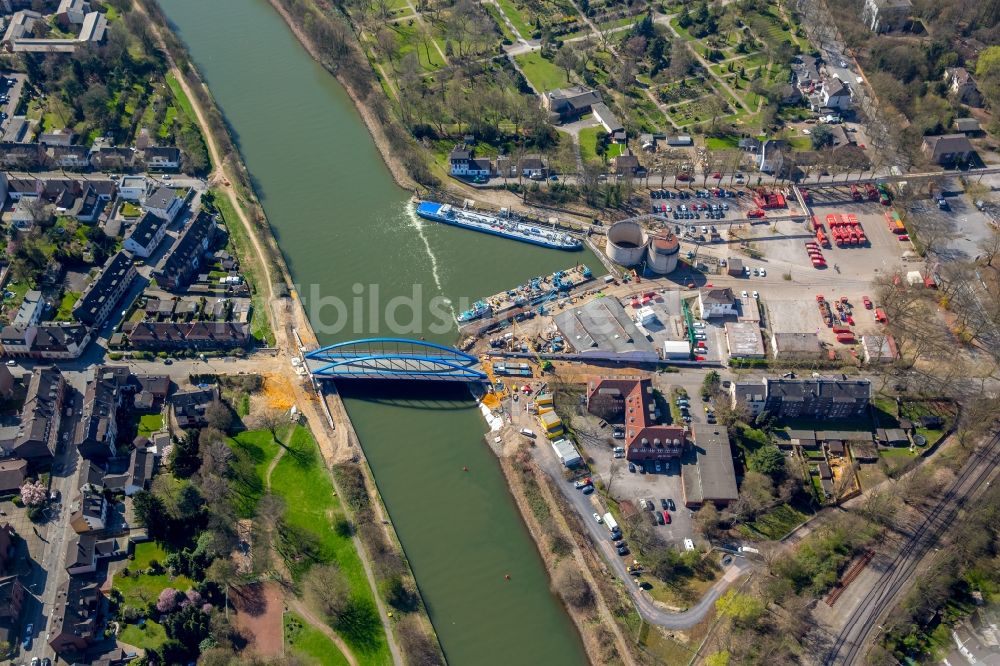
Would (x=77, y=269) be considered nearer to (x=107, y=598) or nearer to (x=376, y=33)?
(x=107, y=598)

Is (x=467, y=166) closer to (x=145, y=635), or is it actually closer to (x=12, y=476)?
(x=12, y=476)

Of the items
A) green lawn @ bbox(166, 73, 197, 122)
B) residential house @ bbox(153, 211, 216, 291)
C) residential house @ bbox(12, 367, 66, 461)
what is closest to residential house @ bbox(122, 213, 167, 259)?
residential house @ bbox(153, 211, 216, 291)

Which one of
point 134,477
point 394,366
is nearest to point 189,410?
point 134,477

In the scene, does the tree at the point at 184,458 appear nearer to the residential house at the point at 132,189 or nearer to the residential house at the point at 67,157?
the residential house at the point at 132,189

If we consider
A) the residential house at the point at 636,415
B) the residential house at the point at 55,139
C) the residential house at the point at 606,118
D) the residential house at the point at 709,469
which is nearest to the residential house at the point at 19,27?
the residential house at the point at 55,139

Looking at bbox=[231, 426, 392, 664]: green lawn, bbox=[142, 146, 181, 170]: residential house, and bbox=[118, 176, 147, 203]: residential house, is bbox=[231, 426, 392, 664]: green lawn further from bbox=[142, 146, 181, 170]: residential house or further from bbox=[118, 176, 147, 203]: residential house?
bbox=[142, 146, 181, 170]: residential house
